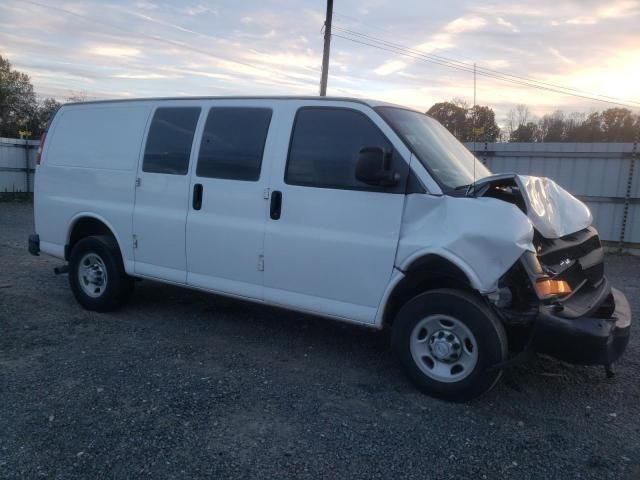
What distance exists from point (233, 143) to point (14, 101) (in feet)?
147

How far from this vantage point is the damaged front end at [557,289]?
3465mm

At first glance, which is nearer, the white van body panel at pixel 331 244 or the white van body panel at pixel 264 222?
the white van body panel at pixel 264 222

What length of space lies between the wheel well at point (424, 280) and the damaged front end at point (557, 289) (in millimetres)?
327

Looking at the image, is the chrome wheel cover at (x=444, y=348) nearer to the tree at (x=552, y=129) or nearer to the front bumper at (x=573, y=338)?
the front bumper at (x=573, y=338)

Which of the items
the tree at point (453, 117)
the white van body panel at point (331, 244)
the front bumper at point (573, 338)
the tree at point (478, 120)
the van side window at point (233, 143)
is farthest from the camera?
the tree at point (453, 117)

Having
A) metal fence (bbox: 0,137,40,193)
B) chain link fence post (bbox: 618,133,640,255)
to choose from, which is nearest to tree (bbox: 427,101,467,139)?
chain link fence post (bbox: 618,133,640,255)

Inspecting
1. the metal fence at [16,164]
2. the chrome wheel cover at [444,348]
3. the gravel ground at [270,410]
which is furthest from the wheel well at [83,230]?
the metal fence at [16,164]

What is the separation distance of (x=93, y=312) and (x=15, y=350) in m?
1.18

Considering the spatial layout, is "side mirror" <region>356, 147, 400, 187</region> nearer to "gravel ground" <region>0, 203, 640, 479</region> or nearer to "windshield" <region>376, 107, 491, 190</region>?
"windshield" <region>376, 107, 491, 190</region>

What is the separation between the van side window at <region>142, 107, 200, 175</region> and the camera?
16.5ft

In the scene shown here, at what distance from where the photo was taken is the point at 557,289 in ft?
11.8

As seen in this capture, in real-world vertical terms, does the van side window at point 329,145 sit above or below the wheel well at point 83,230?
above

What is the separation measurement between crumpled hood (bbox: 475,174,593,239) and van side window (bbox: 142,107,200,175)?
2.73 m

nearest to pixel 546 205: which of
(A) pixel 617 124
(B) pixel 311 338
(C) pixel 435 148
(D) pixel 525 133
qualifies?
(C) pixel 435 148
